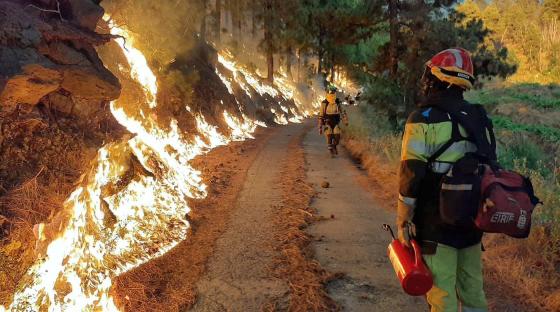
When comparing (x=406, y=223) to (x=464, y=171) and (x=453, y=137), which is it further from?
(x=453, y=137)

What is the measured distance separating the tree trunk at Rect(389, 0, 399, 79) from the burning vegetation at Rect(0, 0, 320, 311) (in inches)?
333

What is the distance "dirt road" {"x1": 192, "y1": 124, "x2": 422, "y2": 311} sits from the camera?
4535 millimetres

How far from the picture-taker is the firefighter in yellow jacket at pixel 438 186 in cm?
294

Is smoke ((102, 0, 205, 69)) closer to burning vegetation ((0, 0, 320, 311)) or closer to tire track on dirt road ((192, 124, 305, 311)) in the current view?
burning vegetation ((0, 0, 320, 311))

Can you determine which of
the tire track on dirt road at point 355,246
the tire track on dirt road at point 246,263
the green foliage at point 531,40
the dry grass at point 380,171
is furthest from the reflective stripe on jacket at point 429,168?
the green foliage at point 531,40

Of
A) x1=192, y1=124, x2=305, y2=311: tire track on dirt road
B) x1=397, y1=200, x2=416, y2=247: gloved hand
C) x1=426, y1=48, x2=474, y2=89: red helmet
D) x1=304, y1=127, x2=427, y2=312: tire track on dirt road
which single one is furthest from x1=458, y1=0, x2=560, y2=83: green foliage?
x1=397, y1=200, x2=416, y2=247: gloved hand

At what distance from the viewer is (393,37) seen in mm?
15070

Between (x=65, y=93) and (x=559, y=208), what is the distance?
745 centimetres

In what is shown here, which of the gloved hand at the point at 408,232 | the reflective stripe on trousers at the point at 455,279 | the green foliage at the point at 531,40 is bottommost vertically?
the reflective stripe on trousers at the point at 455,279

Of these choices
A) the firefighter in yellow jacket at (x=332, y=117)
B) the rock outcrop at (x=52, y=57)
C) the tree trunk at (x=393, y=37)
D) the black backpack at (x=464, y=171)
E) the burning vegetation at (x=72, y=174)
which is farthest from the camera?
Answer: the tree trunk at (x=393, y=37)

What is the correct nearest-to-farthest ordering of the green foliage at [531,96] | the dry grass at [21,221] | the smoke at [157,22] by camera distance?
the dry grass at [21,221]
the smoke at [157,22]
the green foliage at [531,96]

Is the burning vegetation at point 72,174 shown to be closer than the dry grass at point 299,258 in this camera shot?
No

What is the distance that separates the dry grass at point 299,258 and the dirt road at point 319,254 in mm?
110

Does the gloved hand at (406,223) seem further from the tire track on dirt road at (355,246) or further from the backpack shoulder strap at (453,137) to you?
the tire track on dirt road at (355,246)
